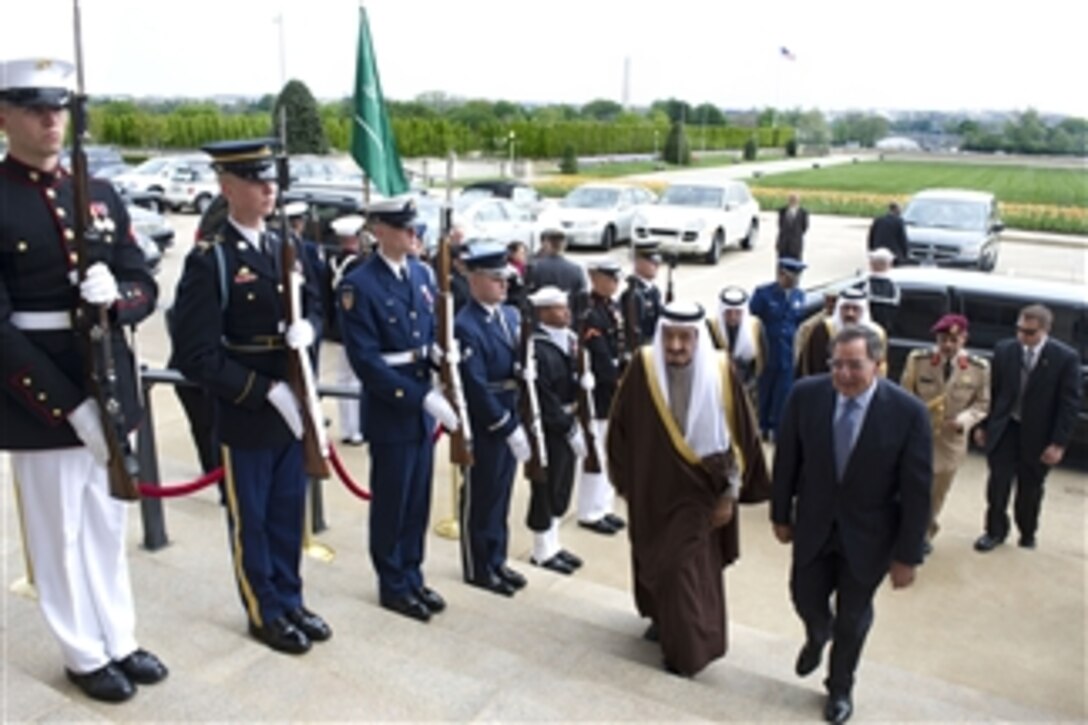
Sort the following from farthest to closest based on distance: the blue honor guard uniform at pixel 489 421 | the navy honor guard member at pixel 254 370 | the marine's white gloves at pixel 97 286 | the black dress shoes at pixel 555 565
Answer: the black dress shoes at pixel 555 565
the blue honor guard uniform at pixel 489 421
the navy honor guard member at pixel 254 370
the marine's white gloves at pixel 97 286

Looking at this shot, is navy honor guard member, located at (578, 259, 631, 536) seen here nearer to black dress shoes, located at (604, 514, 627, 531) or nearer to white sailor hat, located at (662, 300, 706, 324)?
black dress shoes, located at (604, 514, 627, 531)

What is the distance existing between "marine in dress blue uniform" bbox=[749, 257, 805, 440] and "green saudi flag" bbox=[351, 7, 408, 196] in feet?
12.2

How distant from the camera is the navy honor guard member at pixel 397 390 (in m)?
4.48

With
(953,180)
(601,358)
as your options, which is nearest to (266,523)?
(601,358)

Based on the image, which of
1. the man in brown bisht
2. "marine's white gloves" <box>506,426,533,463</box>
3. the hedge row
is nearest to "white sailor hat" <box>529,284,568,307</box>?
"marine's white gloves" <box>506,426,533,463</box>

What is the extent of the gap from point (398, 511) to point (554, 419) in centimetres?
132

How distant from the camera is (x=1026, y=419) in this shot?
6.61 meters

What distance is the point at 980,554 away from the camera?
6.74 meters

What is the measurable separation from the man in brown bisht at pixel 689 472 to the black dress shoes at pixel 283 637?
64.2 inches

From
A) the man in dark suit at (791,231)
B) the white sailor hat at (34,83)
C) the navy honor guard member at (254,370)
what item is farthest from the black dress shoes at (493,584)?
the man in dark suit at (791,231)

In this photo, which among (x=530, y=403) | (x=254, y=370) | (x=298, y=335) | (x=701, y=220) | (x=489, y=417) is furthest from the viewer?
(x=701, y=220)

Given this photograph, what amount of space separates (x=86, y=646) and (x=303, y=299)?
1541 mm

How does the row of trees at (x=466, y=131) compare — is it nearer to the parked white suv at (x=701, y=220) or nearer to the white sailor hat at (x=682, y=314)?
the parked white suv at (x=701, y=220)

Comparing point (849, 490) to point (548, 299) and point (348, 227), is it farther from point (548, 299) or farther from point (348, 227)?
point (348, 227)
